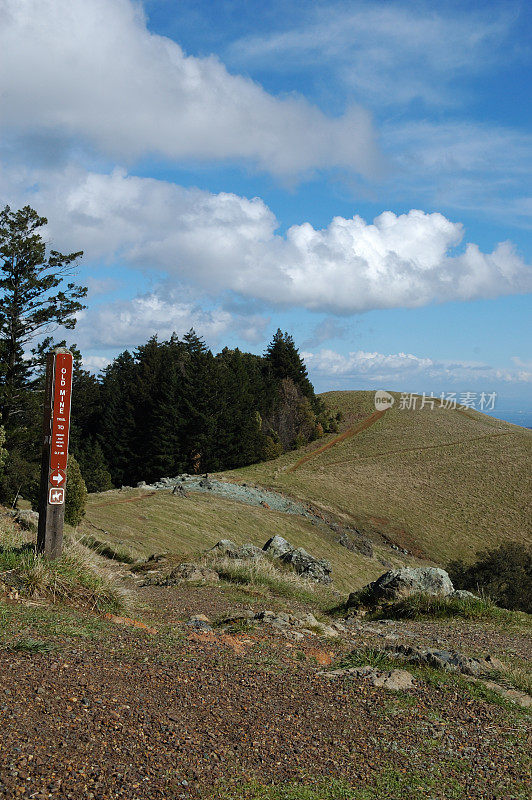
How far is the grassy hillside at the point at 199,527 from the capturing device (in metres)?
21.9

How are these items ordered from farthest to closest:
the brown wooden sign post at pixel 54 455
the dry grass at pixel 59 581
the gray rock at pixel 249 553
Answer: the gray rock at pixel 249 553 < the brown wooden sign post at pixel 54 455 < the dry grass at pixel 59 581

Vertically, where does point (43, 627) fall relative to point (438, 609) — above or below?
above

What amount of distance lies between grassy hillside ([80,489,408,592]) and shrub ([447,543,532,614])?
13.7 feet

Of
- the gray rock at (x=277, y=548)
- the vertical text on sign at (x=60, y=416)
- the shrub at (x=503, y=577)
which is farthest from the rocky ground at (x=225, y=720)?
the shrub at (x=503, y=577)

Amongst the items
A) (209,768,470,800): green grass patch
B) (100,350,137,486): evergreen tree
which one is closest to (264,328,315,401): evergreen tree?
(100,350,137,486): evergreen tree

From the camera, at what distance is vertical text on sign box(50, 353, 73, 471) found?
8.25 metres

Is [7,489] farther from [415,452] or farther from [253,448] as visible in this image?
[415,452]

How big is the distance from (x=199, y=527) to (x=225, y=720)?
2182cm

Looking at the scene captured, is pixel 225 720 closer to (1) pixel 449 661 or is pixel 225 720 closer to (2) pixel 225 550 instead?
(1) pixel 449 661

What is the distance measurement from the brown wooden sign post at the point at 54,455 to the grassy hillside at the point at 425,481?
106ft

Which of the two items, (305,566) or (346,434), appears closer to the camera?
A: (305,566)

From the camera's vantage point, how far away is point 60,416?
27.2 ft

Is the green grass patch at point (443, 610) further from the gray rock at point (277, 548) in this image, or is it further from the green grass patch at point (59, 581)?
the gray rock at point (277, 548)

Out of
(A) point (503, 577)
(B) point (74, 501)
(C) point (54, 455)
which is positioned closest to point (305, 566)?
(B) point (74, 501)
